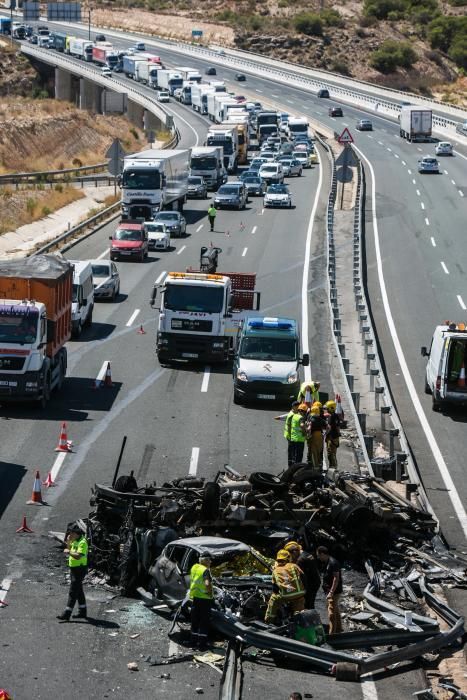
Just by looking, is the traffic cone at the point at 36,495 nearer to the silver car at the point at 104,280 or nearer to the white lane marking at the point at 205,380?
the white lane marking at the point at 205,380

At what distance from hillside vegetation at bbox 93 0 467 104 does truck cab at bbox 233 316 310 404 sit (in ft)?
448

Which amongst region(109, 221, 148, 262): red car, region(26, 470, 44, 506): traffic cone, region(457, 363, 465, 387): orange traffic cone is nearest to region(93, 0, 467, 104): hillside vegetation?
region(109, 221, 148, 262): red car

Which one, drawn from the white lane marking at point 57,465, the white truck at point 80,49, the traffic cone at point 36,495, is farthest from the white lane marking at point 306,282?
the white truck at point 80,49

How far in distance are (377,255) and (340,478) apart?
35.1 metres

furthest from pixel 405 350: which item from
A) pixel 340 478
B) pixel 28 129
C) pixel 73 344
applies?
pixel 28 129

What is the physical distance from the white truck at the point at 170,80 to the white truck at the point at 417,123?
34.0m

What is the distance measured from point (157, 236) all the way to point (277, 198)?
1485 centimetres

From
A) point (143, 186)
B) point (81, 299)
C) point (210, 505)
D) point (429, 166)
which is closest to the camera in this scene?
point (210, 505)

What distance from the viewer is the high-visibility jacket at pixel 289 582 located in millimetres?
16453

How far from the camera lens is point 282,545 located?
18.4 metres

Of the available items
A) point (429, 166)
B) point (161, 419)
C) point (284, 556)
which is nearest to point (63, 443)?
point (161, 419)

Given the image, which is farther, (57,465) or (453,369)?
(453,369)

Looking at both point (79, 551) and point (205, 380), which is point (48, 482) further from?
point (205, 380)

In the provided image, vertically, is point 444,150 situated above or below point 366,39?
below
